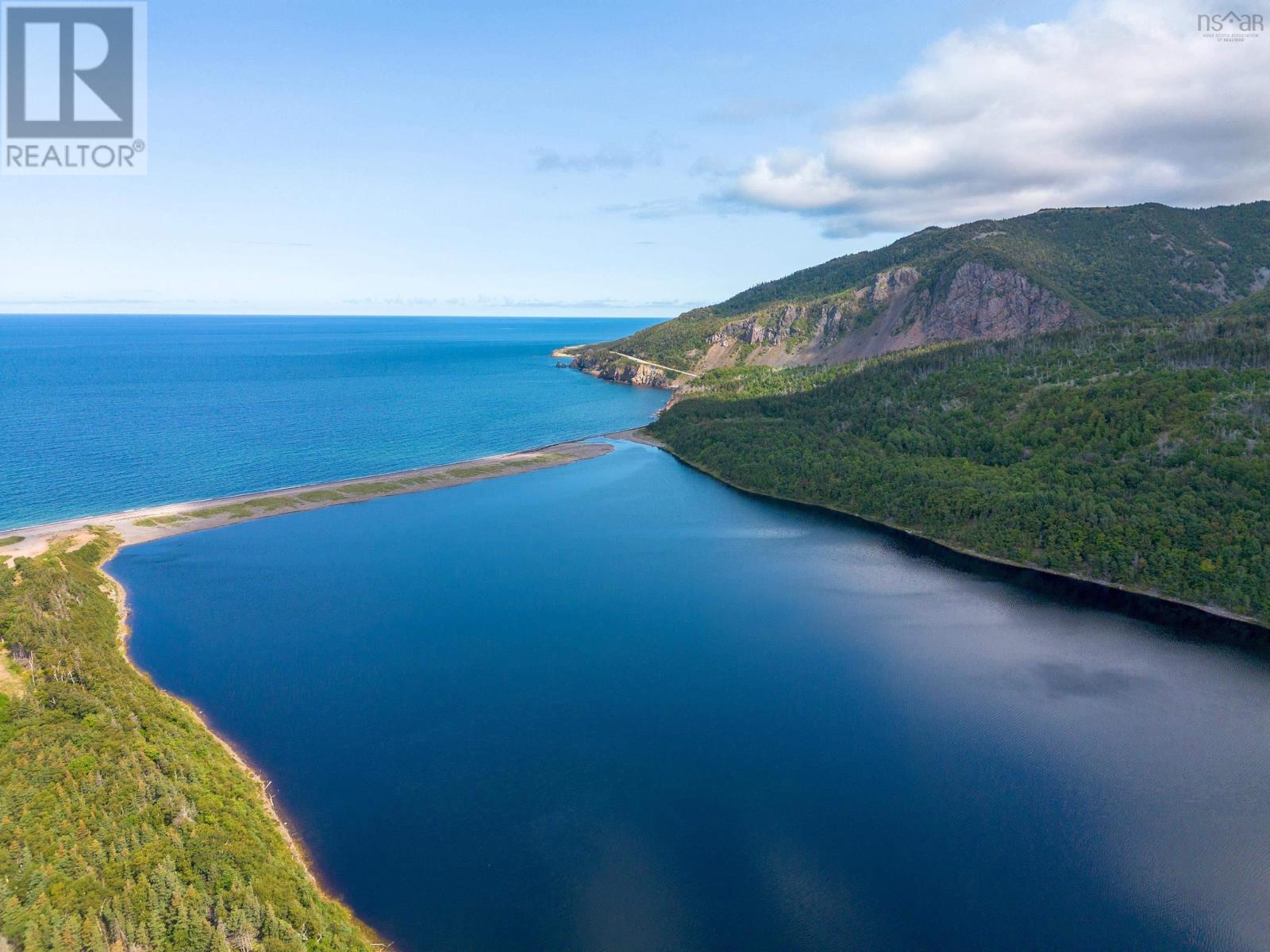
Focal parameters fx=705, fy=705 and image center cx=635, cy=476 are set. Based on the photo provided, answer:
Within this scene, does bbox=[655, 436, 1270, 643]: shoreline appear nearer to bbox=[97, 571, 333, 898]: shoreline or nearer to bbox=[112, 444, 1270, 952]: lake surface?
bbox=[112, 444, 1270, 952]: lake surface

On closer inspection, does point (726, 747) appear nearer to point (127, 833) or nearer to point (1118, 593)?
point (127, 833)

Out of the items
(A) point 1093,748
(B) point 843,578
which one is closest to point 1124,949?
(A) point 1093,748

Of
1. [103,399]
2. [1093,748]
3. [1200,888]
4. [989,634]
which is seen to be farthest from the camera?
[103,399]

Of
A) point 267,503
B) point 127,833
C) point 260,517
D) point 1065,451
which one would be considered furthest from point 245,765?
point 1065,451

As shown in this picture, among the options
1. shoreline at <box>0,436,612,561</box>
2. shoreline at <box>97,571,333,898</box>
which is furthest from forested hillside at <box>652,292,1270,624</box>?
shoreline at <box>97,571,333,898</box>

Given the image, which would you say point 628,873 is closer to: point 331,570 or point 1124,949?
point 1124,949
